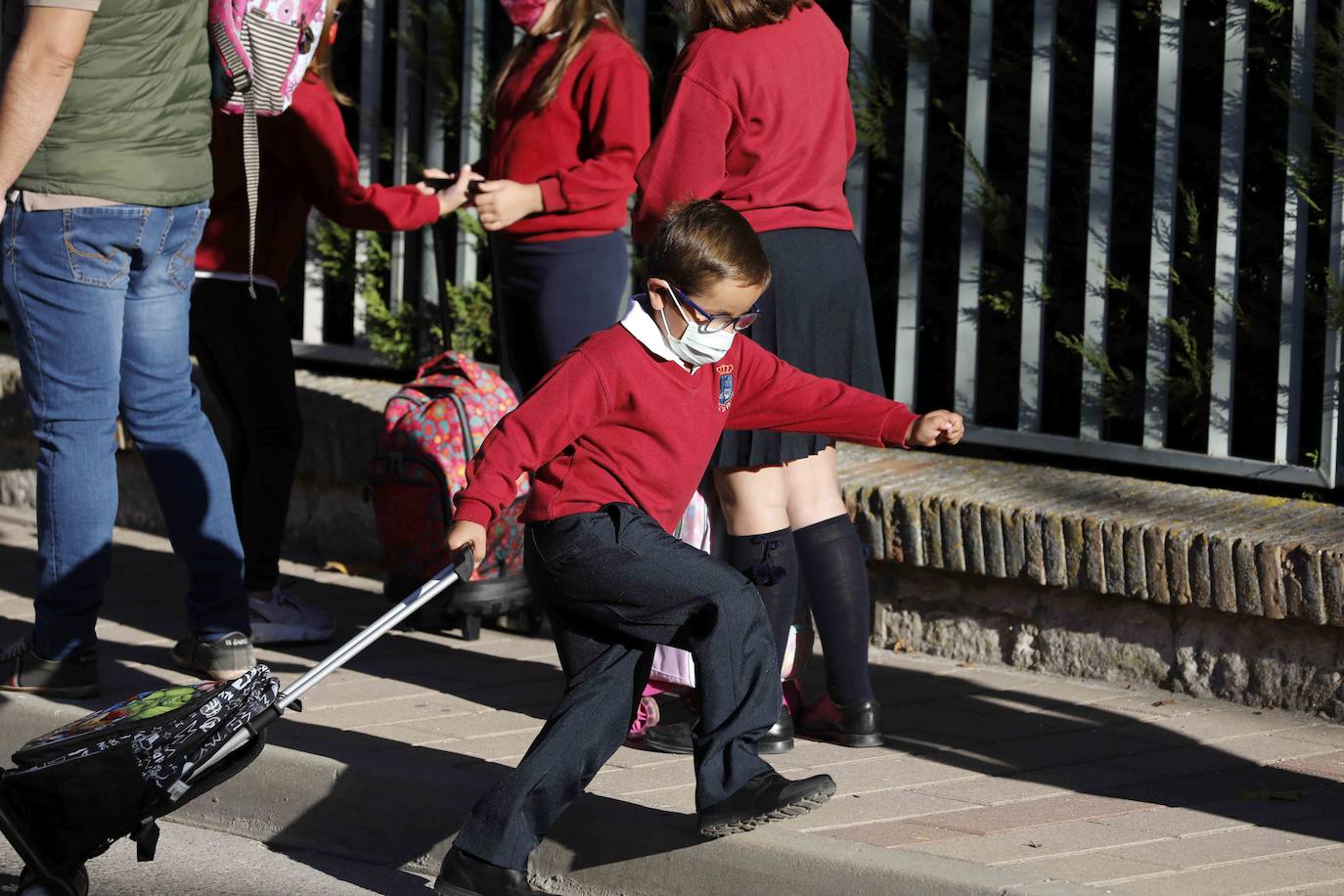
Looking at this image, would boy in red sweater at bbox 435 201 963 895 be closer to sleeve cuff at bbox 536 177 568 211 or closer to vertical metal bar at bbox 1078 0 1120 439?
sleeve cuff at bbox 536 177 568 211

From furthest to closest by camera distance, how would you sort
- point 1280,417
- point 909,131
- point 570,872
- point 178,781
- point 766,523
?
point 909,131, point 1280,417, point 766,523, point 570,872, point 178,781

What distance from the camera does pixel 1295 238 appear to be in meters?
5.00

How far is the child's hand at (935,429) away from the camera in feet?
12.4

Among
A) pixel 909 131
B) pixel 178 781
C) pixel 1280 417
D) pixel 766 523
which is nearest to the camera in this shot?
pixel 178 781

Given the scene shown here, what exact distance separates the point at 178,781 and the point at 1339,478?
300 centimetres

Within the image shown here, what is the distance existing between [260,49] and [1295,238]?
2558 mm

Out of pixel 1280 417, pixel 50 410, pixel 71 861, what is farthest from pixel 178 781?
pixel 1280 417

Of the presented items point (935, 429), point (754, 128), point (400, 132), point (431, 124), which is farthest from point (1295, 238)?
point (400, 132)

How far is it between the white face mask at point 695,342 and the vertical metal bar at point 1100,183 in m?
1.93

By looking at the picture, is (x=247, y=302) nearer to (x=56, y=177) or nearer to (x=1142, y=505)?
(x=56, y=177)

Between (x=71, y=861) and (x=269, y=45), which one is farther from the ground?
(x=269, y=45)

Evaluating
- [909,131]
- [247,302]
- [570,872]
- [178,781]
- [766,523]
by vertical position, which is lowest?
[570,872]

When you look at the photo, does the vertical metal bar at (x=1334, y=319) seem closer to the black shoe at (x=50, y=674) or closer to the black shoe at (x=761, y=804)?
the black shoe at (x=761, y=804)

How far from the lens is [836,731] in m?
4.46
